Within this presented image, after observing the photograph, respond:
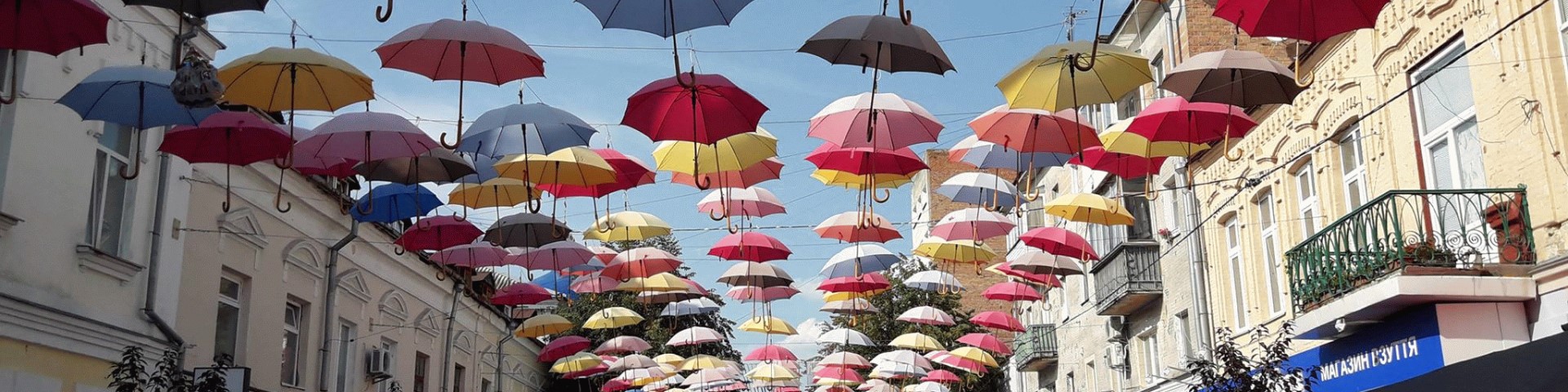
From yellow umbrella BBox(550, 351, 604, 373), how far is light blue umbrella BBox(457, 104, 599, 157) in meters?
16.4

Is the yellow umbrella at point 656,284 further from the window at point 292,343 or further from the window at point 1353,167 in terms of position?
the window at point 1353,167

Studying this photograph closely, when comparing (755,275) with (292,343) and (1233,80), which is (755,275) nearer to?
(292,343)

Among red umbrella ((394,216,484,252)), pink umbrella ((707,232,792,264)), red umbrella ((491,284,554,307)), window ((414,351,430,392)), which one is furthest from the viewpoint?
window ((414,351,430,392))

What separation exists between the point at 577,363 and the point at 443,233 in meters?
14.6

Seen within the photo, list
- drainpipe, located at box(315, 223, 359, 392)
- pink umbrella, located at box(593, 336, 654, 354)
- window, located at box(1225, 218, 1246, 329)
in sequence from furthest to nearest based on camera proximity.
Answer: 1. pink umbrella, located at box(593, 336, 654, 354)
2. drainpipe, located at box(315, 223, 359, 392)
3. window, located at box(1225, 218, 1246, 329)

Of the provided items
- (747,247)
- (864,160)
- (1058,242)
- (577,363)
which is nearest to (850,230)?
(747,247)

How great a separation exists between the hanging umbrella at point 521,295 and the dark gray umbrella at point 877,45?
11.9m

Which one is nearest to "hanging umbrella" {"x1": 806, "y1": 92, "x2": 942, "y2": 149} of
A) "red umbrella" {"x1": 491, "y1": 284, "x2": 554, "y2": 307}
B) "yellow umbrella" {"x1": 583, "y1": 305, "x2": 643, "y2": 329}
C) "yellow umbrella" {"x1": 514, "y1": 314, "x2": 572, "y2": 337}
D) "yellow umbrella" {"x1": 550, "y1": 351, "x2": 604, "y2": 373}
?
"red umbrella" {"x1": 491, "y1": 284, "x2": 554, "y2": 307}

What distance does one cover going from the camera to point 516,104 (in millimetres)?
14148

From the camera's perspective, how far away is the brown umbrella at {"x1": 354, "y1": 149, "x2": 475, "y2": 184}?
14242mm

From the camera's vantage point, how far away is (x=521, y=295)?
21.8 metres

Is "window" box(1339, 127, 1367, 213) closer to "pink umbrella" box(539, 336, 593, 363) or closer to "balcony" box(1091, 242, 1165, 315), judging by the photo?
"balcony" box(1091, 242, 1165, 315)

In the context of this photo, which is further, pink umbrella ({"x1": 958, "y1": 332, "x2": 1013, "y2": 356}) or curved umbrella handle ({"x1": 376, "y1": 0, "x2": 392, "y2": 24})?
pink umbrella ({"x1": 958, "y1": 332, "x2": 1013, "y2": 356})

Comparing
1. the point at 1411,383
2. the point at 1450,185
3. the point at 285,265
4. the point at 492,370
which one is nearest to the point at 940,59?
the point at 1411,383
